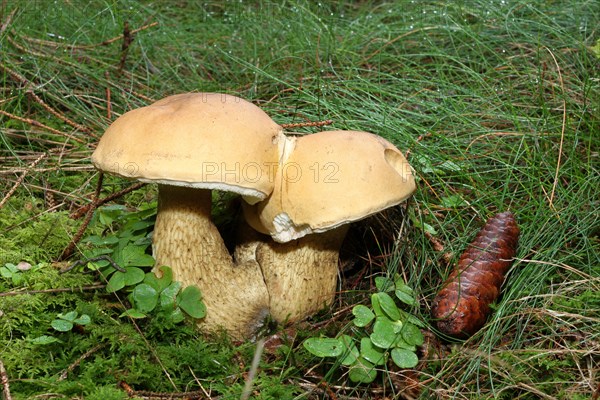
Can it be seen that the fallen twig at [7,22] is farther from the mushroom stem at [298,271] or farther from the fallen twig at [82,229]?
the mushroom stem at [298,271]

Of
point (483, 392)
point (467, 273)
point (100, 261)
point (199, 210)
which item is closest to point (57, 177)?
point (100, 261)

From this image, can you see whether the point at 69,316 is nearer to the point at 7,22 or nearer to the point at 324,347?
the point at 324,347

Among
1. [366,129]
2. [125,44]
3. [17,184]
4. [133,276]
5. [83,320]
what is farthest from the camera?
[125,44]

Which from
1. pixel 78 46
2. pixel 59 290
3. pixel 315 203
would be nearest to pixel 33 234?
pixel 59 290

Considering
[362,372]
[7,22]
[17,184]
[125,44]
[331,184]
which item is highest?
[7,22]

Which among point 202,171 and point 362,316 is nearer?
point 202,171

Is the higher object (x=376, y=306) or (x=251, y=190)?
(x=251, y=190)

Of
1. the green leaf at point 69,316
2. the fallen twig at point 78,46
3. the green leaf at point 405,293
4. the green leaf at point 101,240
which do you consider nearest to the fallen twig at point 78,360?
the green leaf at point 69,316
